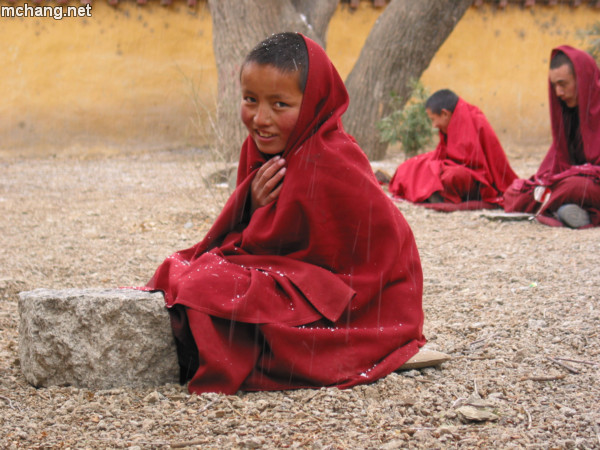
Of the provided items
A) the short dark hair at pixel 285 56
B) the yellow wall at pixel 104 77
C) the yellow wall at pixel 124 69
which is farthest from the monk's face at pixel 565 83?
the yellow wall at pixel 104 77

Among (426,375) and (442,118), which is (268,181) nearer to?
(426,375)

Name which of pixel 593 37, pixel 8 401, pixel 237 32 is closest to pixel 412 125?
pixel 237 32

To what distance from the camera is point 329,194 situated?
7.81 ft

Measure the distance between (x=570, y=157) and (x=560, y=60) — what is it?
86 centimetres

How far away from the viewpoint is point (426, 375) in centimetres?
252

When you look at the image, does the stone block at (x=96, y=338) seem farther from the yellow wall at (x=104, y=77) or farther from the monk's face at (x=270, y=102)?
the yellow wall at (x=104, y=77)

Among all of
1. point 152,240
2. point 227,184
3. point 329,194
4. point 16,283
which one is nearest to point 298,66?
point 329,194

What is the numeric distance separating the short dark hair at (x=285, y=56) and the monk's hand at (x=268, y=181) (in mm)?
283

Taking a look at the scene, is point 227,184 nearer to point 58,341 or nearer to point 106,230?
point 106,230

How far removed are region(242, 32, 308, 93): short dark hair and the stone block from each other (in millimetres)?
894

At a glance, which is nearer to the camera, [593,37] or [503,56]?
[593,37]

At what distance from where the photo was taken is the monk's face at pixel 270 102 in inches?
91.5

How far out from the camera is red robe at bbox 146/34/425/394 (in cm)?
226

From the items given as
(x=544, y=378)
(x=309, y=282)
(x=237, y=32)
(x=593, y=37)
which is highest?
(x=593, y=37)
